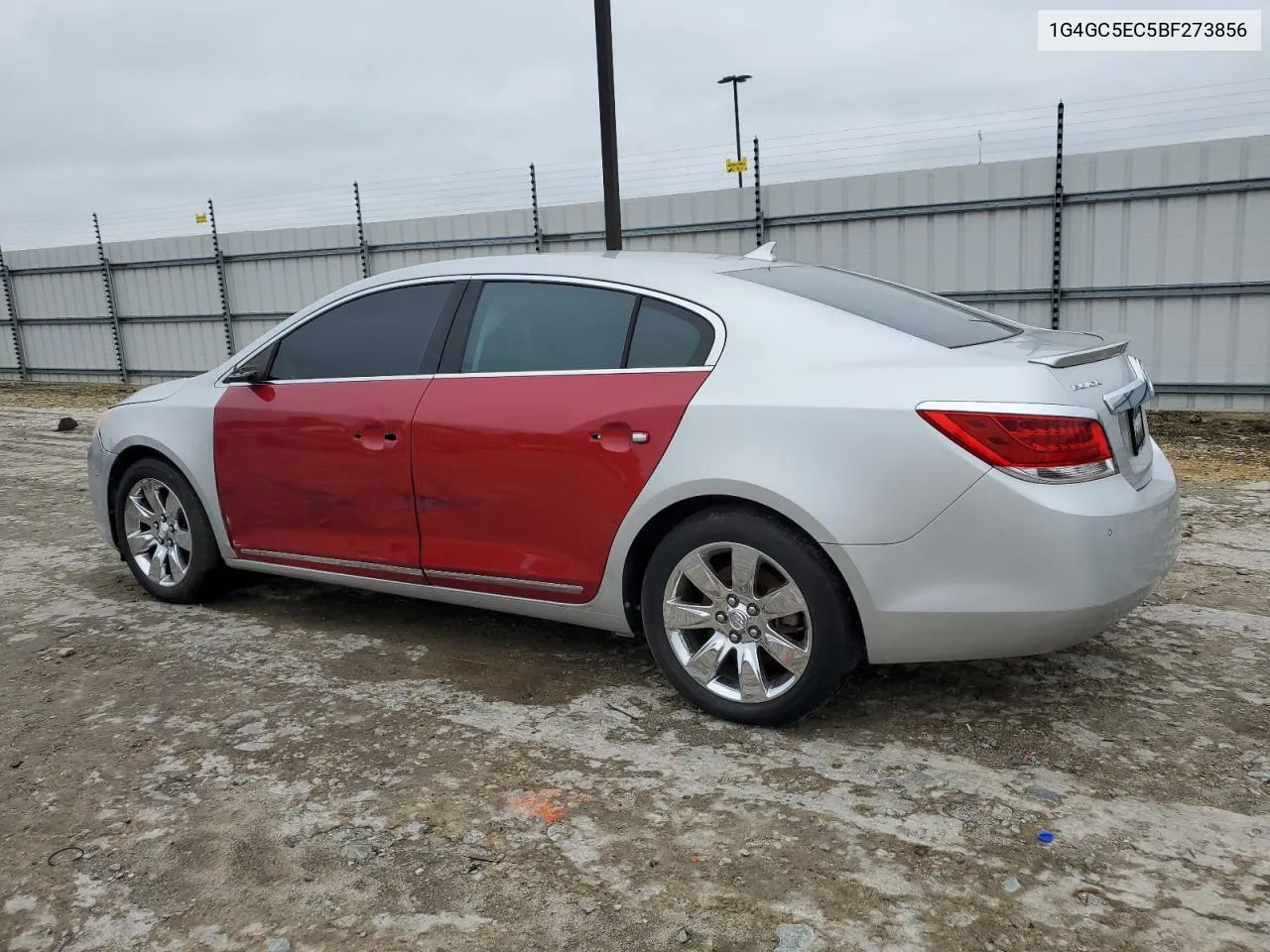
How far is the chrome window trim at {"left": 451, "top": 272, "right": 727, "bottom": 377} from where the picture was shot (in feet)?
11.2

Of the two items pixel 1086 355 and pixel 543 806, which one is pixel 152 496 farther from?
pixel 1086 355

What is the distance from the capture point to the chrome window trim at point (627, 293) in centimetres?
342

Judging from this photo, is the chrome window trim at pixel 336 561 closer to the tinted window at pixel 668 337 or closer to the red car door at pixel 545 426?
the red car door at pixel 545 426

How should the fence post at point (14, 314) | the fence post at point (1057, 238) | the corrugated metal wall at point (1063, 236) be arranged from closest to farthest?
the corrugated metal wall at point (1063, 236) → the fence post at point (1057, 238) → the fence post at point (14, 314)

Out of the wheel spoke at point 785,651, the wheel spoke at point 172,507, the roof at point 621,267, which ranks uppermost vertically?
the roof at point 621,267

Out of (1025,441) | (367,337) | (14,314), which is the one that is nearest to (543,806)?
(1025,441)

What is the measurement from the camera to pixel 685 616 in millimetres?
3430

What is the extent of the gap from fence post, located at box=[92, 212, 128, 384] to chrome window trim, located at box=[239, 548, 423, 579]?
1712 centimetres

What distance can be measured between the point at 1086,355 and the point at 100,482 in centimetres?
439

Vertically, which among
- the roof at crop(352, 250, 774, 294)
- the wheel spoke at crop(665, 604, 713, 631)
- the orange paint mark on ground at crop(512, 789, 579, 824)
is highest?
the roof at crop(352, 250, 774, 294)

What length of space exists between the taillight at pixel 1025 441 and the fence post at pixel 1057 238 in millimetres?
8334

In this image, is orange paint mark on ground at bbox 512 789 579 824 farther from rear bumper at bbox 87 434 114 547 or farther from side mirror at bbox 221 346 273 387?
rear bumper at bbox 87 434 114 547

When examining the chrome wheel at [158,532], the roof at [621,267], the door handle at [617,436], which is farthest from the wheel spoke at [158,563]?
the door handle at [617,436]

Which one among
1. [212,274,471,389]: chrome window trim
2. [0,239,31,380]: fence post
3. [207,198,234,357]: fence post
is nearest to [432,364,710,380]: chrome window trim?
[212,274,471,389]: chrome window trim
